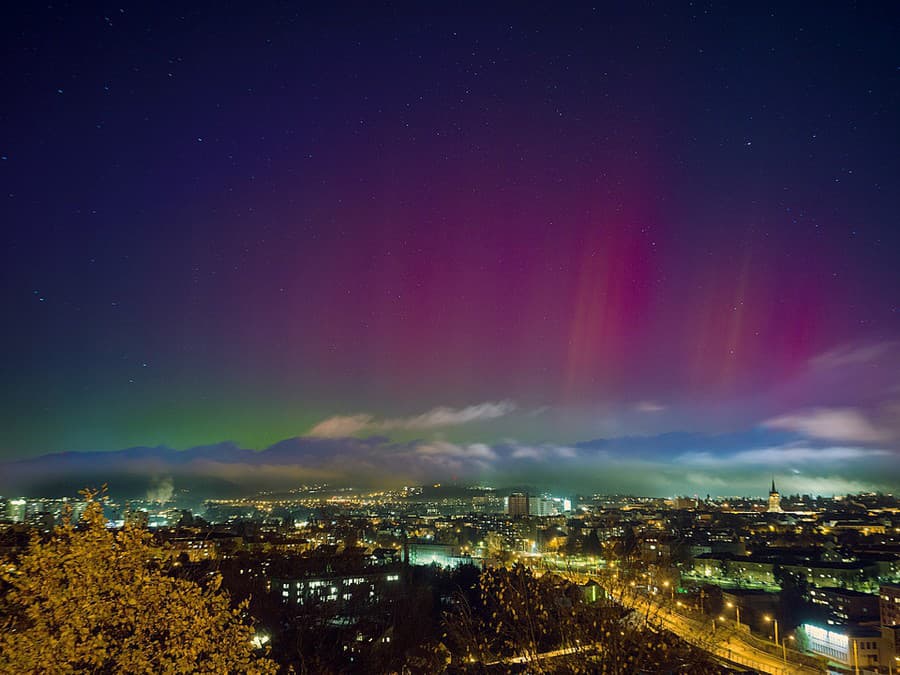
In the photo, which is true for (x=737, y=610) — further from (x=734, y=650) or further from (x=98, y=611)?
(x=98, y=611)

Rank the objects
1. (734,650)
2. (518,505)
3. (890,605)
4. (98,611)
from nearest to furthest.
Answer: (98,611) < (734,650) < (890,605) < (518,505)

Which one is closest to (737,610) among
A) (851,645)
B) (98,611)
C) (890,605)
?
(851,645)

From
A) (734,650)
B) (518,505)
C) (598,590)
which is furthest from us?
(518,505)

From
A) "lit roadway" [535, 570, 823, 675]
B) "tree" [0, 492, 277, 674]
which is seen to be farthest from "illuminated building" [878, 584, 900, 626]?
"tree" [0, 492, 277, 674]

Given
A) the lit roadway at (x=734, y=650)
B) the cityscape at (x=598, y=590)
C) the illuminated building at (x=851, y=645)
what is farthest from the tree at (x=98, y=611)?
the illuminated building at (x=851, y=645)

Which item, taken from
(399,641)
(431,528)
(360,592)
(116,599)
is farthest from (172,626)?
(431,528)

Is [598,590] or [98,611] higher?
[98,611]

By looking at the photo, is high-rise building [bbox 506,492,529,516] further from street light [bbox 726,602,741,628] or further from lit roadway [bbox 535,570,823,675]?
lit roadway [bbox 535,570,823,675]

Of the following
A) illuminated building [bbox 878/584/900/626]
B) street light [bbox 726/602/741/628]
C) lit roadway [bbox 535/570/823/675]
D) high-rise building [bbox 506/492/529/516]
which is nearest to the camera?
lit roadway [bbox 535/570/823/675]

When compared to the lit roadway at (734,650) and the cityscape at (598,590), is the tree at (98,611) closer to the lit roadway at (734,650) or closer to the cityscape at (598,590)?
the cityscape at (598,590)

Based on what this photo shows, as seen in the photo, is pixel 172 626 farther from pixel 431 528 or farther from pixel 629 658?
pixel 431 528
